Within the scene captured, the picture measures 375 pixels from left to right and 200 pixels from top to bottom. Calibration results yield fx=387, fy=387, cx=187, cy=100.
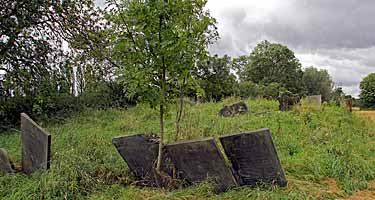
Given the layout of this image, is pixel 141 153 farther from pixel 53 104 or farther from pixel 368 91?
pixel 368 91

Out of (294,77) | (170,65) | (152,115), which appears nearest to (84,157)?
(170,65)

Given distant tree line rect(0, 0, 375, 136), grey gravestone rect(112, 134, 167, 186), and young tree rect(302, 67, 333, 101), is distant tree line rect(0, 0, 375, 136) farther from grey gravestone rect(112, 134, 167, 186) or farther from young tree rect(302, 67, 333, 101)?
young tree rect(302, 67, 333, 101)

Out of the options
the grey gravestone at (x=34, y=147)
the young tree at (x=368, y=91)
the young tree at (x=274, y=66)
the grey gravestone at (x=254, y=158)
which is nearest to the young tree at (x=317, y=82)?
the young tree at (x=274, y=66)

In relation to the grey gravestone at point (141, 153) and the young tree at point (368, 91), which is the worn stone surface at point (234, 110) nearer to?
the grey gravestone at point (141, 153)

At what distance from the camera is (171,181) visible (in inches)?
184

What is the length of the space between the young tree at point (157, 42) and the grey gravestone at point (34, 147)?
130cm

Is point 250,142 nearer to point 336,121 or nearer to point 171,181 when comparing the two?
point 171,181

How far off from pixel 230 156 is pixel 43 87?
21.1 feet

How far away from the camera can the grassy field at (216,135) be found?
4.36 meters

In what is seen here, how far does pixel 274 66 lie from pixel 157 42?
28.3 metres

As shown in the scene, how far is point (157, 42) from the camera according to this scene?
14.7ft

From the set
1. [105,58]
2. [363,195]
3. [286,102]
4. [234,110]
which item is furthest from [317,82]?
[363,195]

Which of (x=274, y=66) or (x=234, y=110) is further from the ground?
(x=274, y=66)

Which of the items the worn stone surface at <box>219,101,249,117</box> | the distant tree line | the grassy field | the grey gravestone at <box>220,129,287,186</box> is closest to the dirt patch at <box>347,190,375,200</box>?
the grassy field
